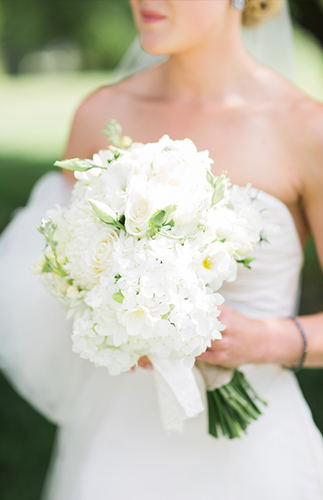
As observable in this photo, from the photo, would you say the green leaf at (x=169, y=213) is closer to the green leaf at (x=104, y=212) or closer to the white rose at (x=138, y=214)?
the white rose at (x=138, y=214)

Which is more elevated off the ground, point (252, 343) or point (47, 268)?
point (47, 268)

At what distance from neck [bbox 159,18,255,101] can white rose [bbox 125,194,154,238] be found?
1.00m

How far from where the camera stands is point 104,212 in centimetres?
153

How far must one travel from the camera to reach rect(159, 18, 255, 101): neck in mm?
2287

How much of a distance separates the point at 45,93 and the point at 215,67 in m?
20.2

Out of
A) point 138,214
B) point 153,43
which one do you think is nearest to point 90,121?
point 153,43

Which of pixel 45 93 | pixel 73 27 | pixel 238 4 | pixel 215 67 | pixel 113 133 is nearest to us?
pixel 113 133

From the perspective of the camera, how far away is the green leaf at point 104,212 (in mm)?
1521

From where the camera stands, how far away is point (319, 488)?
2.05 metres

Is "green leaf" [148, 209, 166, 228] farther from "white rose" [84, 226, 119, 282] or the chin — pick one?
the chin

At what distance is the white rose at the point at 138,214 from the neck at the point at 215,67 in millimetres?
996

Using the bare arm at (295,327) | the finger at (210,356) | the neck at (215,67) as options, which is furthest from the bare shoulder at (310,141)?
the finger at (210,356)

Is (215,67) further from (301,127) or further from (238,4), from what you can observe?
(301,127)

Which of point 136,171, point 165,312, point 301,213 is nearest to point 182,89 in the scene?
point 301,213
